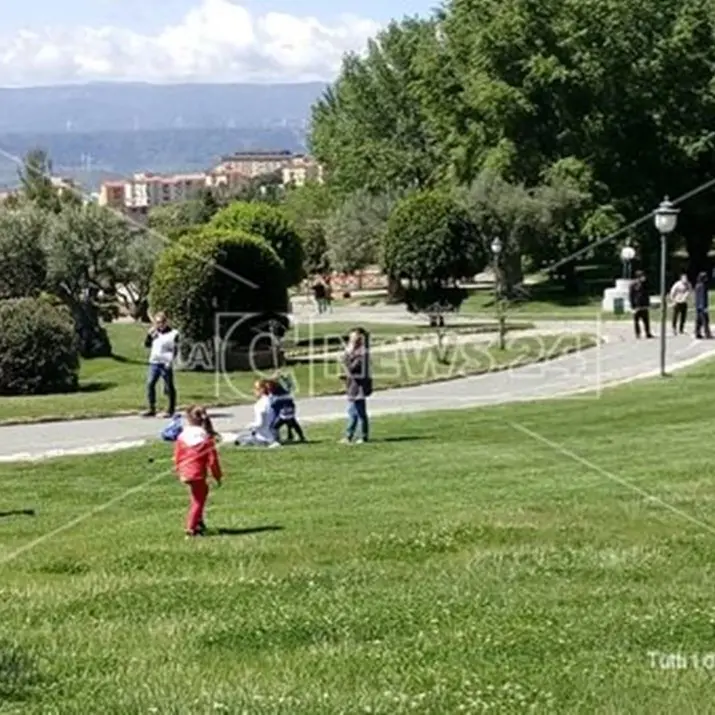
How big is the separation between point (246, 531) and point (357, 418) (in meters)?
7.44

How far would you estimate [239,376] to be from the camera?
3244cm

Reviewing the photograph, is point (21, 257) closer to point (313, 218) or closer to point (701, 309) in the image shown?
point (701, 309)

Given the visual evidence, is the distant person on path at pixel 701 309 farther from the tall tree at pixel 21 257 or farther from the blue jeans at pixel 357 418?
the tall tree at pixel 21 257

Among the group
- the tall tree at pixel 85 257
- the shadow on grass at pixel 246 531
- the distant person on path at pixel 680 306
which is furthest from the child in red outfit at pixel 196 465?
the tall tree at pixel 85 257

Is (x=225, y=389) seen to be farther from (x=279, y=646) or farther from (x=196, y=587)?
(x=279, y=646)

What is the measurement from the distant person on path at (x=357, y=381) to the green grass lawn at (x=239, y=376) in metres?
5.96

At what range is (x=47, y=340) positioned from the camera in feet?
101

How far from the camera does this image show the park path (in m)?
22.1

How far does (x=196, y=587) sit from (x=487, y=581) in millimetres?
1869

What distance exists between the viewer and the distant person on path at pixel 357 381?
20.3m

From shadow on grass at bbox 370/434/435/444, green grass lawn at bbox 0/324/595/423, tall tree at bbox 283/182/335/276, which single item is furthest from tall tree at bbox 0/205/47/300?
shadow on grass at bbox 370/434/435/444

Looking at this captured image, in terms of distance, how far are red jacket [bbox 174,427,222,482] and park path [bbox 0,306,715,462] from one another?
7.53 metres

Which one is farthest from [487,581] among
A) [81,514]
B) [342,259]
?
[342,259]

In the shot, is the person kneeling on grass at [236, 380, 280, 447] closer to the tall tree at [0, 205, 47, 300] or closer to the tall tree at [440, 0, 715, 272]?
the tall tree at [0, 205, 47, 300]
